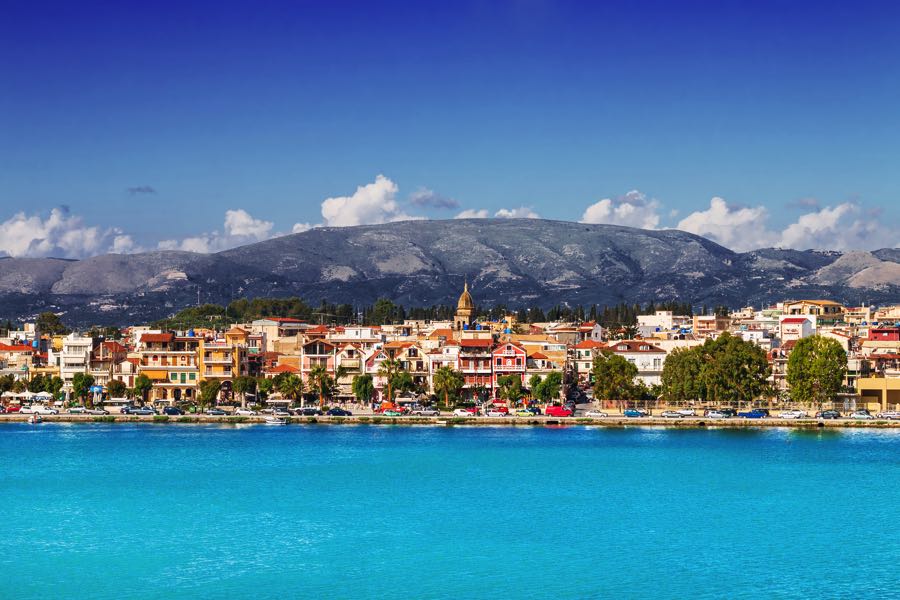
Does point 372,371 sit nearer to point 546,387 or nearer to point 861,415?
point 546,387

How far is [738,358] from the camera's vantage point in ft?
199

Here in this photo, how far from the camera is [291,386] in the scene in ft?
222

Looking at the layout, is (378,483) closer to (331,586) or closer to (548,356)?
(331,586)

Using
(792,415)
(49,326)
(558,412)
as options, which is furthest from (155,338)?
(49,326)

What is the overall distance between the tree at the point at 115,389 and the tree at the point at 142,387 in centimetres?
67

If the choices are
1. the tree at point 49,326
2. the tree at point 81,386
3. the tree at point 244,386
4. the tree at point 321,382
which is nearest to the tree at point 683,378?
the tree at point 321,382

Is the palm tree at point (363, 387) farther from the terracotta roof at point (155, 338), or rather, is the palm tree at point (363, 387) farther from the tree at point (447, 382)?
the terracotta roof at point (155, 338)

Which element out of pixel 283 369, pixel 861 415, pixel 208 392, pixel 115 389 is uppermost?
pixel 283 369

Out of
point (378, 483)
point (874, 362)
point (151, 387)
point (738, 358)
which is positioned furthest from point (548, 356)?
point (378, 483)

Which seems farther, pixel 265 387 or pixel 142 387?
→ pixel 142 387

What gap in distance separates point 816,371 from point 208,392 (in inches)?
1217

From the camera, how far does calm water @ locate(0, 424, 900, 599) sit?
28.5 m

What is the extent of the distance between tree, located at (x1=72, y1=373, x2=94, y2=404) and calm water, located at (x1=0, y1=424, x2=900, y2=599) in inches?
662

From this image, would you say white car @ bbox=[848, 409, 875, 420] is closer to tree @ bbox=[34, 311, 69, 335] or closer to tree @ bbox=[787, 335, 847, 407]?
tree @ bbox=[787, 335, 847, 407]
